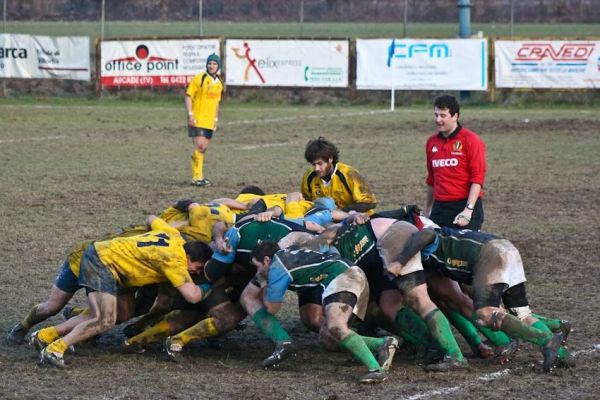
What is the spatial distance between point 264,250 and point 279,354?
0.81 m

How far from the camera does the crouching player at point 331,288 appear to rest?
329 inches

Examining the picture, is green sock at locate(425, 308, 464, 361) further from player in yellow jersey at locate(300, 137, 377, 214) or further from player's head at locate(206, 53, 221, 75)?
player's head at locate(206, 53, 221, 75)

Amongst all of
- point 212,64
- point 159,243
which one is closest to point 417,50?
point 212,64

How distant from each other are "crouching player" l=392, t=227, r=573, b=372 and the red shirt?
61.4 inches

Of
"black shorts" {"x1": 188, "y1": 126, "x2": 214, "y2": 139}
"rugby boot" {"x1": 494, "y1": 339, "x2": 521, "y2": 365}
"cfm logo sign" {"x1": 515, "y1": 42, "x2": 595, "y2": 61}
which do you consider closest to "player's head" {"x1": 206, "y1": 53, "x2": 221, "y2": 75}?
"black shorts" {"x1": 188, "y1": 126, "x2": 214, "y2": 139}

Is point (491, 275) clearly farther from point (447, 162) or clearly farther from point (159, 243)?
point (159, 243)

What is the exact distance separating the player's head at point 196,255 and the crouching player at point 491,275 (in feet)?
5.06

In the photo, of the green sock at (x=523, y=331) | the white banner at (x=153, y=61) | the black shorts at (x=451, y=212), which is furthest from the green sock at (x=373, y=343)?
the white banner at (x=153, y=61)

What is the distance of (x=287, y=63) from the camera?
3120 centimetres

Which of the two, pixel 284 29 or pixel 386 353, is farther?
pixel 284 29

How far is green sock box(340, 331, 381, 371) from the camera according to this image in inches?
327

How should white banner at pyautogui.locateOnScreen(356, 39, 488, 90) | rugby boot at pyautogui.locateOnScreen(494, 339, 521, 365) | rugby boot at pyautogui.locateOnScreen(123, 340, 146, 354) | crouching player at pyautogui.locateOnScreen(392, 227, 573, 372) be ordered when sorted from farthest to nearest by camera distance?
white banner at pyautogui.locateOnScreen(356, 39, 488, 90) → rugby boot at pyautogui.locateOnScreen(123, 340, 146, 354) → rugby boot at pyautogui.locateOnScreen(494, 339, 521, 365) → crouching player at pyautogui.locateOnScreen(392, 227, 573, 372)

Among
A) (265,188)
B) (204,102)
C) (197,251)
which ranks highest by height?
(204,102)

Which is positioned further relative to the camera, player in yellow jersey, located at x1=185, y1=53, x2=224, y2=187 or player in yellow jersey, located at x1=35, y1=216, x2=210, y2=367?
player in yellow jersey, located at x1=185, y1=53, x2=224, y2=187
